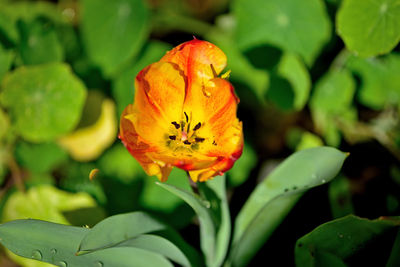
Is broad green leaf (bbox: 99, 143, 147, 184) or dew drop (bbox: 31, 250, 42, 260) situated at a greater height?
dew drop (bbox: 31, 250, 42, 260)

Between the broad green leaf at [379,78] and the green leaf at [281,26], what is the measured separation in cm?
21

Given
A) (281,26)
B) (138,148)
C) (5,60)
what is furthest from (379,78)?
(5,60)

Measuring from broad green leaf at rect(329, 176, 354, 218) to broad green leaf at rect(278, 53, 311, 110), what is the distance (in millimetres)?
397

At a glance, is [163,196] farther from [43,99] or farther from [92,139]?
[43,99]

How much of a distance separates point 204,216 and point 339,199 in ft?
2.24

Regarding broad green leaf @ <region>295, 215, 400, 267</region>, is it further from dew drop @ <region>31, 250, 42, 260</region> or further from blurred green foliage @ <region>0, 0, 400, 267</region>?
→ dew drop @ <region>31, 250, 42, 260</region>

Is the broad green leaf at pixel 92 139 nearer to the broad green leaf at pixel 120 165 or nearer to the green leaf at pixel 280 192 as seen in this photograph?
the broad green leaf at pixel 120 165

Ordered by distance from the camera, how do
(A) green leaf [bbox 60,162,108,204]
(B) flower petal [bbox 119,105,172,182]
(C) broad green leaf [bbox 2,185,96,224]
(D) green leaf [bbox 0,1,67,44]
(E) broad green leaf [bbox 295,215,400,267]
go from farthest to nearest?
(D) green leaf [bbox 0,1,67,44]
(A) green leaf [bbox 60,162,108,204]
(C) broad green leaf [bbox 2,185,96,224]
(E) broad green leaf [bbox 295,215,400,267]
(B) flower petal [bbox 119,105,172,182]

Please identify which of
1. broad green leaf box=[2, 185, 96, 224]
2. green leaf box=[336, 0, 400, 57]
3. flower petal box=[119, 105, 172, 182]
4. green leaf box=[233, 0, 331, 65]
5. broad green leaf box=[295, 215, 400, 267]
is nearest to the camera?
flower petal box=[119, 105, 172, 182]

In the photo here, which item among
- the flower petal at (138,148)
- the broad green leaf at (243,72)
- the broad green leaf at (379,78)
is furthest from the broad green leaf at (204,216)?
the broad green leaf at (379,78)

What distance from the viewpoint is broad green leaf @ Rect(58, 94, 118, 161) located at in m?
1.95

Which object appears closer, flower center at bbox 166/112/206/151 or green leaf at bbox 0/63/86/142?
flower center at bbox 166/112/206/151

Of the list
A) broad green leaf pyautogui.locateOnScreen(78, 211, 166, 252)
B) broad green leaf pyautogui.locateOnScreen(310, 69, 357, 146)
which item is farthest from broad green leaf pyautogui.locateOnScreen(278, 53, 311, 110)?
broad green leaf pyautogui.locateOnScreen(78, 211, 166, 252)

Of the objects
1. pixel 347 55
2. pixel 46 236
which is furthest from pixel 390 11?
pixel 46 236
